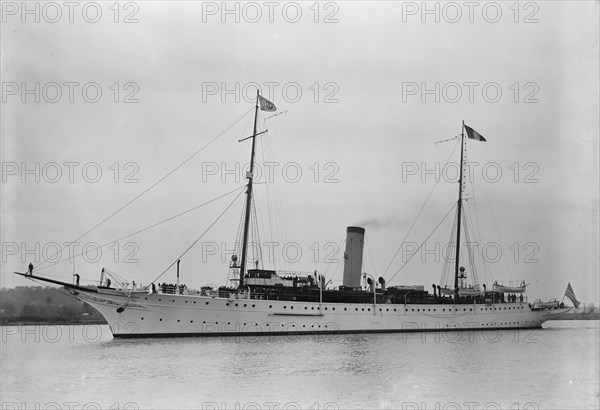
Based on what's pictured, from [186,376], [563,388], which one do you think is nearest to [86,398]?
[186,376]

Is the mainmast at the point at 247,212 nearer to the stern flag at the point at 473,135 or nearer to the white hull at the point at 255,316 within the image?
the white hull at the point at 255,316

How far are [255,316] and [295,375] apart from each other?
1580 centimetres

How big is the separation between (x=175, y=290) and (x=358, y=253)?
13.6 m

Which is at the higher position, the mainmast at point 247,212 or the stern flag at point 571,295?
the mainmast at point 247,212

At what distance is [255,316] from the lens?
37938mm

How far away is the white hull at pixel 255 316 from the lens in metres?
35.2

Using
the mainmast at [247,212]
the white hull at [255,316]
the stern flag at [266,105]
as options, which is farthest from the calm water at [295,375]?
the stern flag at [266,105]

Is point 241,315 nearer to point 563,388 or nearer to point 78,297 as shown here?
point 78,297

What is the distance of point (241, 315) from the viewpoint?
37.5m

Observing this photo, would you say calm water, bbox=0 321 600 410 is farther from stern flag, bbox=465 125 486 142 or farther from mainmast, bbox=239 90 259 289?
stern flag, bbox=465 125 486 142

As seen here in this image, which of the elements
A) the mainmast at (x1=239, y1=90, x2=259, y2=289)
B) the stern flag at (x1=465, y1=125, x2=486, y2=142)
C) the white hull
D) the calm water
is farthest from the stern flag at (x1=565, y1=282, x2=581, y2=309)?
the mainmast at (x1=239, y1=90, x2=259, y2=289)

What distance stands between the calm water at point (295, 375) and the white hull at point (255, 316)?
1667 mm

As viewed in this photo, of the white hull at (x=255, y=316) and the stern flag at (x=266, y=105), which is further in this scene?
the stern flag at (x=266, y=105)

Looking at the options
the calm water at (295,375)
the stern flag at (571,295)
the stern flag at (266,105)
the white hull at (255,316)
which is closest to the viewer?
the calm water at (295,375)
